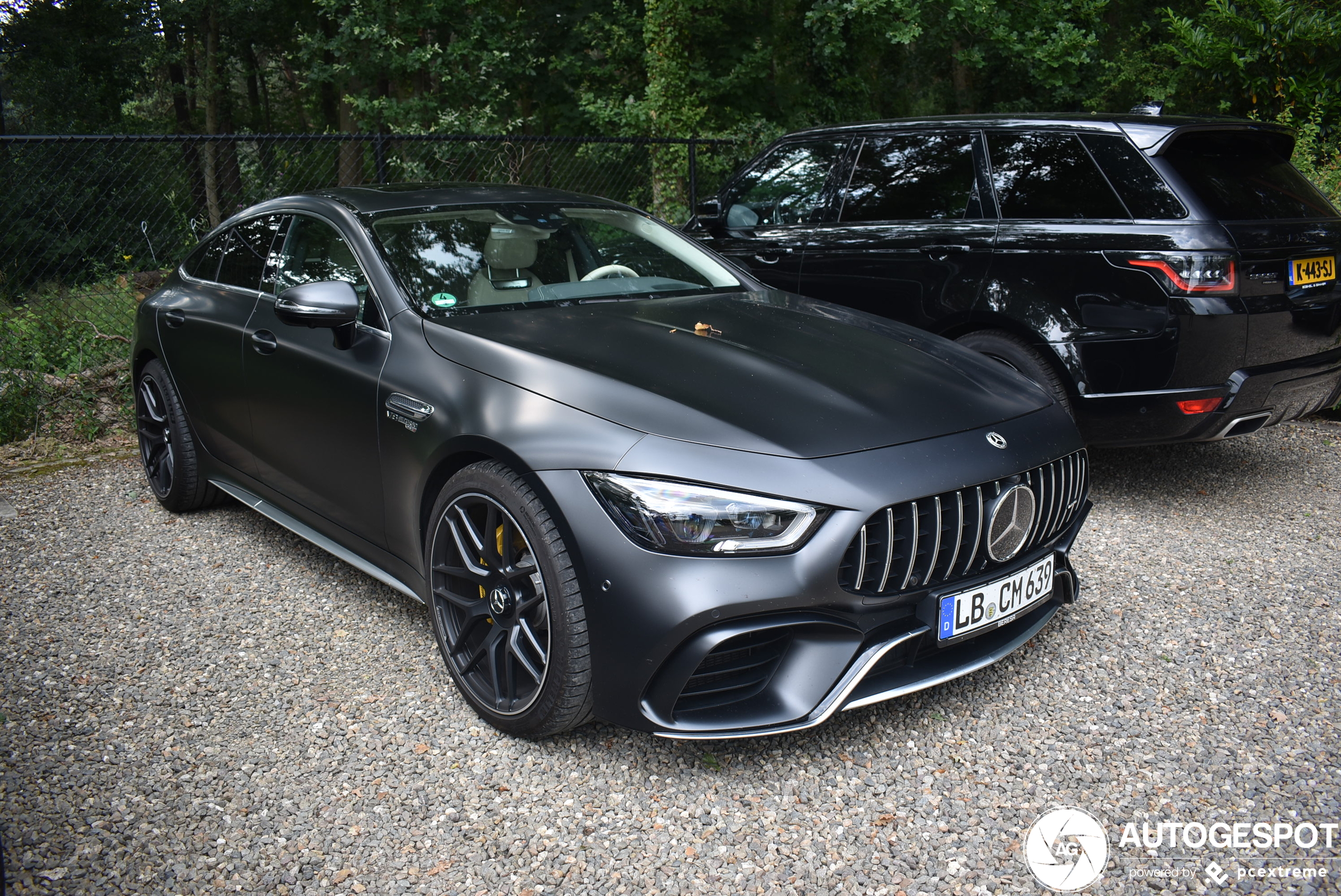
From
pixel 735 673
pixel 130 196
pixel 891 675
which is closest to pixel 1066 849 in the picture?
pixel 891 675

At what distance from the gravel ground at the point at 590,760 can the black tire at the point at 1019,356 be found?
865 millimetres

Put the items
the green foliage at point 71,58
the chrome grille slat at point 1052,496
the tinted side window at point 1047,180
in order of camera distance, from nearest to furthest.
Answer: the chrome grille slat at point 1052,496 → the tinted side window at point 1047,180 → the green foliage at point 71,58

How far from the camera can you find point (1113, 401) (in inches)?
169

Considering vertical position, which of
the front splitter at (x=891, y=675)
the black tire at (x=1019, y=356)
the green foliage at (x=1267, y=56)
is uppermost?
the green foliage at (x=1267, y=56)

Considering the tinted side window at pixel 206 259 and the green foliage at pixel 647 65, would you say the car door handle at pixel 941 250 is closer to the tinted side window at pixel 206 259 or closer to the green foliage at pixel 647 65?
the tinted side window at pixel 206 259

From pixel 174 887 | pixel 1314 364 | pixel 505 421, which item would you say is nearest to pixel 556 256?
pixel 505 421

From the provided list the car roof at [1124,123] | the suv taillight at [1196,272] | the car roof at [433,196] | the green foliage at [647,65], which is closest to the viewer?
the car roof at [433,196]

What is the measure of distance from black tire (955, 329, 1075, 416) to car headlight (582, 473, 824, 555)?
2339mm

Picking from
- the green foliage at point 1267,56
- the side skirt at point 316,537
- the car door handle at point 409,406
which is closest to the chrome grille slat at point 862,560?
the car door handle at point 409,406

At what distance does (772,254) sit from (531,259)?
2463mm

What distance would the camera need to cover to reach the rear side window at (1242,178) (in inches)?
166

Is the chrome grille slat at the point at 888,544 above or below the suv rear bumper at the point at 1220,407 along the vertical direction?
above

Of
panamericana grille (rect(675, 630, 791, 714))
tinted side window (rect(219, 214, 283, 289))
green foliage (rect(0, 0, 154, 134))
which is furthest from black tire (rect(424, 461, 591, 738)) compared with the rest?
green foliage (rect(0, 0, 154, 134))

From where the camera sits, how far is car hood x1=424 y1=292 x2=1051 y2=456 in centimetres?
250
